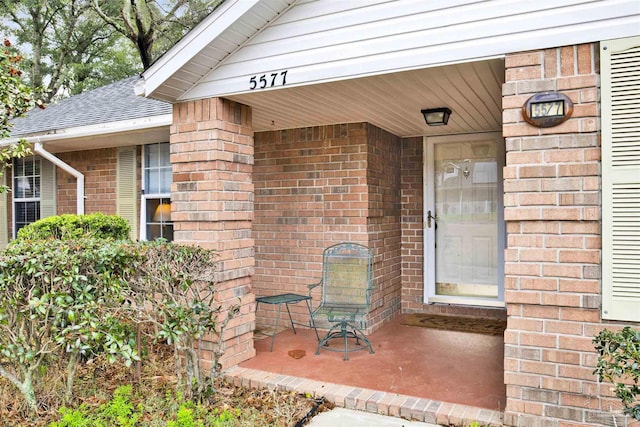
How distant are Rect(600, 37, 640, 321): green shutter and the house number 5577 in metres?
2.15

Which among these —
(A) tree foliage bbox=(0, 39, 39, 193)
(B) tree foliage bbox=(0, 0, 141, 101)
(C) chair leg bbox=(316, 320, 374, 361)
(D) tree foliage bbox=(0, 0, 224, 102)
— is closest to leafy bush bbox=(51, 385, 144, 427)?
(C) chair leg bbox=(316, 320, 374, 361)

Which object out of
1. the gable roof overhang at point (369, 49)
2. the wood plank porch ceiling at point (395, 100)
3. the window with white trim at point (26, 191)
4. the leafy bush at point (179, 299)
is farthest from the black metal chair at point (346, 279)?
the window with white trim at point (26, 191)

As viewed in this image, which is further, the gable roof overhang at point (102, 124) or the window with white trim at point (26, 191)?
the window with white trim at point (26, 191)

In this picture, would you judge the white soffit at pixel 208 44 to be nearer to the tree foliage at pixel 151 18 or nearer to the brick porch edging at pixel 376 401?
the brick porch edging at pixel 376 401

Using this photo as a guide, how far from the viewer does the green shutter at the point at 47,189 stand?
25.0 feet

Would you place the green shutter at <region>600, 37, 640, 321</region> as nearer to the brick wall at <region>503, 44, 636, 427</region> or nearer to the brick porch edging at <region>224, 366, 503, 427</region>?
the brick wall at <region>503, 44, 636, 427</region>

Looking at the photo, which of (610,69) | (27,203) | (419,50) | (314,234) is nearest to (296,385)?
(314,234)

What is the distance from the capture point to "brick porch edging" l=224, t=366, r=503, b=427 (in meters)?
3.08

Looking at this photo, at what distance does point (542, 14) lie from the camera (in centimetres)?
282

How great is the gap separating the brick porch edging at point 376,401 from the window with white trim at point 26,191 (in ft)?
19.0

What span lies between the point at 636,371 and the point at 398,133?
13.7ft

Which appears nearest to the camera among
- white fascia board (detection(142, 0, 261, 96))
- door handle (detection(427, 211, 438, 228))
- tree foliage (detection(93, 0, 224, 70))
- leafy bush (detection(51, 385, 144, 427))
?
leafy bush (detection(51, 385, 144, 427))

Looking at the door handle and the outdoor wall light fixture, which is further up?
the outdoor wall light fixture

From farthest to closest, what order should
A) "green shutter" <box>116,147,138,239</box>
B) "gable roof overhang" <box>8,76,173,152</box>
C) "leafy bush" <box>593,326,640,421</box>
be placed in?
"green shutter" <box>116,147,138,239</box>
"gable roof overhang" <box>8,76,173,152</box>
"leafy bush" <box>593,326,640,421</box>
